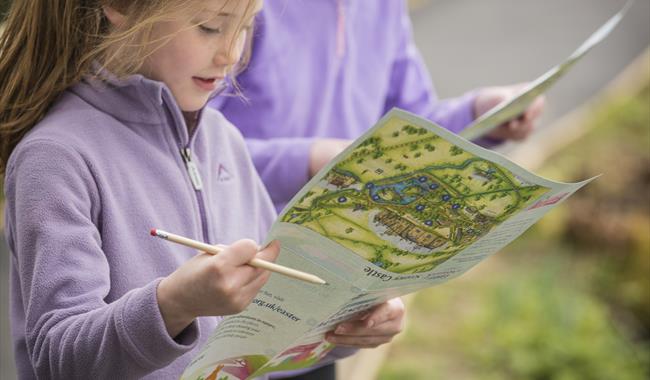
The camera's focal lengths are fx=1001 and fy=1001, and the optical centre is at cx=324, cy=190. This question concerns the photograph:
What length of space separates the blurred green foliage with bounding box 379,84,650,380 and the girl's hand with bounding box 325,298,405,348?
79.6 inches

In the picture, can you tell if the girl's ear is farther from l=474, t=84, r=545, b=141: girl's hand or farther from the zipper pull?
l=474, t=84, r=545, b=141: girl's hand

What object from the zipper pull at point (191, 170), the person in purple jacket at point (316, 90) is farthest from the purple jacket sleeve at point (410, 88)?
the zipper pull at point (191, 170)

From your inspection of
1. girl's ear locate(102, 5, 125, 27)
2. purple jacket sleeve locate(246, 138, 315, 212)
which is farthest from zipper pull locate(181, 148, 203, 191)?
purple jacket sleeve locate(246, 138, 315, 212)

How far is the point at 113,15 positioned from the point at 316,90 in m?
0.82

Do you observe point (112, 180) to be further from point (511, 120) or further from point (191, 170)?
point (511, 120)

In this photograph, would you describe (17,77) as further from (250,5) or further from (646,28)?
(646,28)

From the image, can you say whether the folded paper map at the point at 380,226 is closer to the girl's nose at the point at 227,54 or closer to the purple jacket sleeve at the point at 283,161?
the girl's nose at the point at 227,54

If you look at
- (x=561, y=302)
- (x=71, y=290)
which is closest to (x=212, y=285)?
(x=71, y=290)

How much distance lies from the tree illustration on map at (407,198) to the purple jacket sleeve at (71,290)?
0.73ft

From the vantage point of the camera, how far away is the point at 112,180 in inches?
54.8

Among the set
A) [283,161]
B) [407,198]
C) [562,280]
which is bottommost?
[562,280]

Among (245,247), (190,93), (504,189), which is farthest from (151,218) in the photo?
(504,189)

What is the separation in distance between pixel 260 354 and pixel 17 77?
54 cm

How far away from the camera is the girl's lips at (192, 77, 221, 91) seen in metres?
1.48
